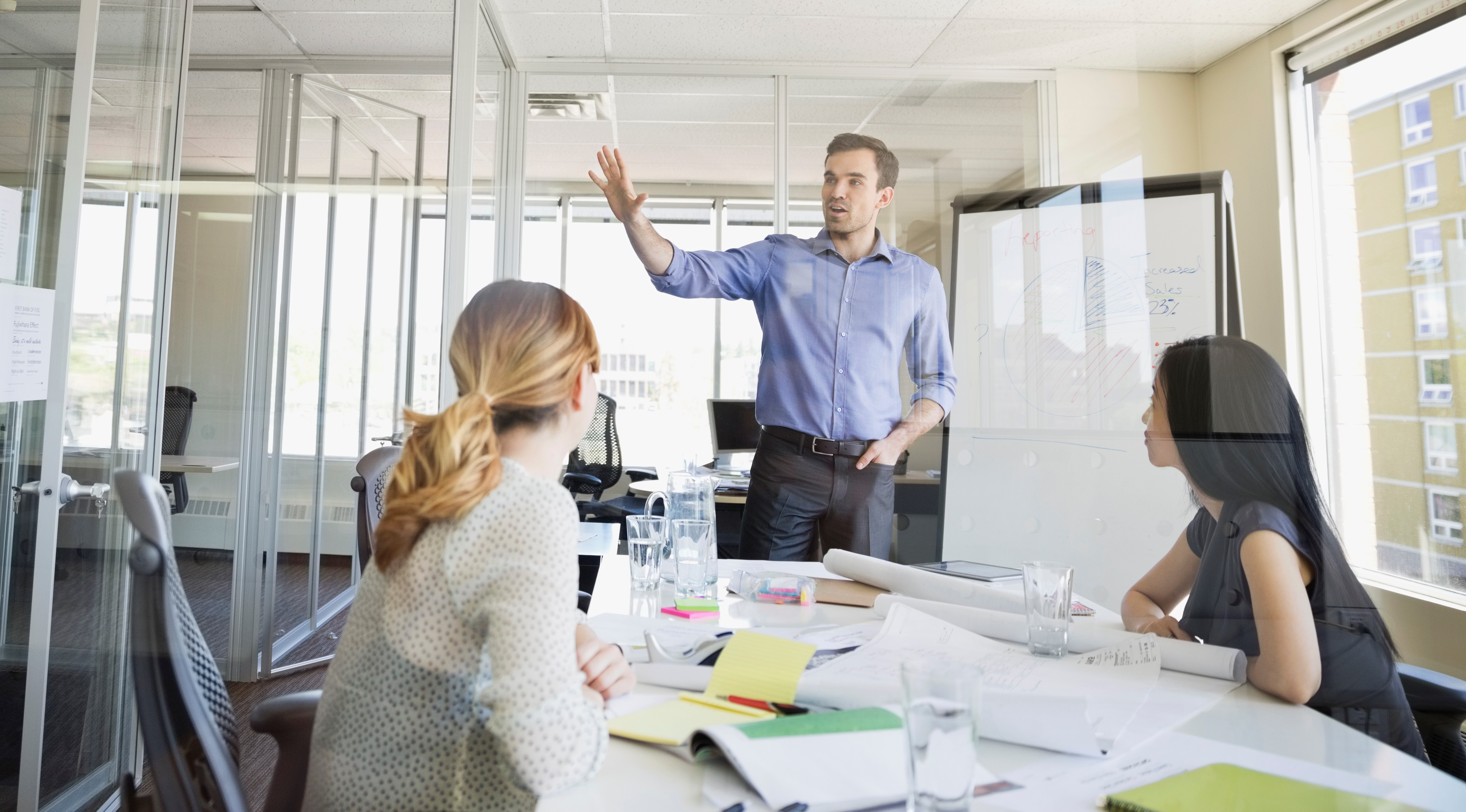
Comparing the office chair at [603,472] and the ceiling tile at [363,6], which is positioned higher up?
the ceiling tile at [363,6]

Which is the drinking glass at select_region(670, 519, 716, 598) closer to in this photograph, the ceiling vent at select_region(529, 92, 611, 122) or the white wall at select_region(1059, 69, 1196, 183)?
the white wall at select_region(1059, 69, 1196, 183)

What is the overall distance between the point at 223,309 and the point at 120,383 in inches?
41.2

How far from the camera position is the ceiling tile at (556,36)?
10.9ft

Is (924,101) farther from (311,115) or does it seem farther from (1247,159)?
(311,115)

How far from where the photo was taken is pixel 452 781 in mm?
777

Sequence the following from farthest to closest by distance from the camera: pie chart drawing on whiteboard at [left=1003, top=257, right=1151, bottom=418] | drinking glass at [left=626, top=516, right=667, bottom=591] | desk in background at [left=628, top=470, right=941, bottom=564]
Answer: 1. desk in background at [left=628, top=470, right=941, bottom=564]
2. pie chart drawing on whiteboard at [left=1003, top=257, right=1151, bottom=418]
3. drinking glass at [left=626, top=516, right=667, bottom=591]

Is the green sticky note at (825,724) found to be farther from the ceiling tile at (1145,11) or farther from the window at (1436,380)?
the ceiling tile at (1145,11)

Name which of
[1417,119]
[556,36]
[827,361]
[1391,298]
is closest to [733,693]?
[1391,298]

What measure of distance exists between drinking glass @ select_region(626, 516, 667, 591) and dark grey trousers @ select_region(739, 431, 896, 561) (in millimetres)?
926

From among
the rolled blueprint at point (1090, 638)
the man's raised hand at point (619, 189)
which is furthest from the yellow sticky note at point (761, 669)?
the man's raised hand at point (619, 189)

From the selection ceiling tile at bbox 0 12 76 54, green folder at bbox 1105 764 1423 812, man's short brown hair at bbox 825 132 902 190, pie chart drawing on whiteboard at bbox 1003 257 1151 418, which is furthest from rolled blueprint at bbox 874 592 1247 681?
man's short brown hair at bbox 825 132 902 190

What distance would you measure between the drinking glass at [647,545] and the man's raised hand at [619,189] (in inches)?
46.5

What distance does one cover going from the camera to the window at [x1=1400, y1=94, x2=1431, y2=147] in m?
1.30

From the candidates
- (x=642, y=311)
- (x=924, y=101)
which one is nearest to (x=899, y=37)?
(x=924, y=101)
